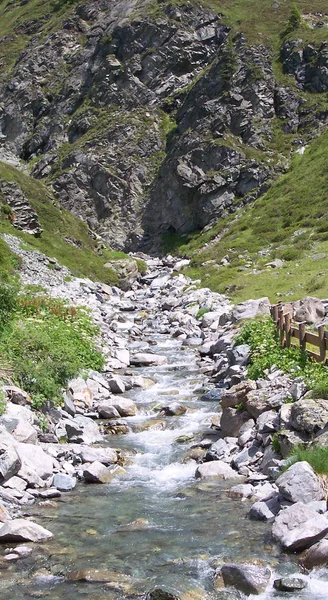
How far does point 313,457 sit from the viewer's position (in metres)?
11.2

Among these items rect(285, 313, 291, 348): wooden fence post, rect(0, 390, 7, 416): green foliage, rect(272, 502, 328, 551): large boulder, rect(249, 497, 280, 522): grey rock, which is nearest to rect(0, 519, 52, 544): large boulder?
rect(249, 497, 280, 522): grey rock

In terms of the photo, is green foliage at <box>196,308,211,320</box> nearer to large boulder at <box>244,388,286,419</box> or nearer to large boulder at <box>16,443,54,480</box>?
large boulder at <box>244,388,286,419</box>

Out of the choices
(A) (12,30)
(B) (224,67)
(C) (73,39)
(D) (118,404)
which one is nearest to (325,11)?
(B) (224,67)

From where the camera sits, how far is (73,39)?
455 ft

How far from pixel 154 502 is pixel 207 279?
40.2 metres

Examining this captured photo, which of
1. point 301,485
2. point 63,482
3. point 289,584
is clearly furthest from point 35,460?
point 289,584

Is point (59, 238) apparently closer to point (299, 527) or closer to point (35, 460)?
point (35, 460)

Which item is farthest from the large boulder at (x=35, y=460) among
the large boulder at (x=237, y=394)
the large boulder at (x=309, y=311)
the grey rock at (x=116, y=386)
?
the large boulder at (x=309, y=311)

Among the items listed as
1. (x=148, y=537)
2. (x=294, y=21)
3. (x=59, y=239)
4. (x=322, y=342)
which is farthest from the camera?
(x=294, y=21)

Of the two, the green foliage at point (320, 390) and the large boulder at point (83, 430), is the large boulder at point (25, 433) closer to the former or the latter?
the large boulder at point (83, 430)

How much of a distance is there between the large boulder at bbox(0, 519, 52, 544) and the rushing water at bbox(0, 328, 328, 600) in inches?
9.1

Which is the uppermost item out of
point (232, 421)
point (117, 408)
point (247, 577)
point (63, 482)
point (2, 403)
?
point (247, 577)

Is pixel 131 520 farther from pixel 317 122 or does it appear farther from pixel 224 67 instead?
pixel 224 67

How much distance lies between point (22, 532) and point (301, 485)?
5077 millimetres
